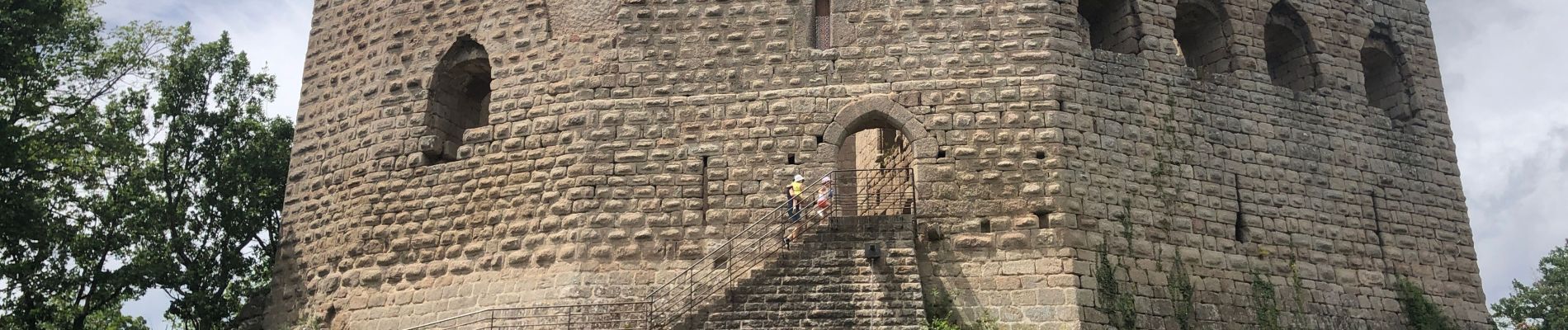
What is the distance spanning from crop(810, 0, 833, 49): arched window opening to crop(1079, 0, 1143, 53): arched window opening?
2886 mm

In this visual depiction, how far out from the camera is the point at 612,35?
1391cm

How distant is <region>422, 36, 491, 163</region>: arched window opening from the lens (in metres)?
14.6

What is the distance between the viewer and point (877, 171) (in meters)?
13.8

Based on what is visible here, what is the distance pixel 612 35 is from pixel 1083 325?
5.52 m

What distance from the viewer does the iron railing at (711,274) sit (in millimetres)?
12164

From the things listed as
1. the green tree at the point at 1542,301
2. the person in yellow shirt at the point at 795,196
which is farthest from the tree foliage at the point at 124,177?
the green tree at the point at 1542,301

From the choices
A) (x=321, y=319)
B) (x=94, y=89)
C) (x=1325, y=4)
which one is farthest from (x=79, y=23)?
(x=1325, y=4)

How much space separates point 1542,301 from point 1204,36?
11.9m

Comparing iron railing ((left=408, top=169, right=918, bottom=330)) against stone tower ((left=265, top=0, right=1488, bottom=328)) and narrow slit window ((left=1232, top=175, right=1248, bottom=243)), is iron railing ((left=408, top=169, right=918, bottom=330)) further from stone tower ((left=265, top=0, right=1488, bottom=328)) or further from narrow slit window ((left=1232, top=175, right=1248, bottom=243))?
narrow slit window ((left=1232, top=175, right=1248, bottom=243))

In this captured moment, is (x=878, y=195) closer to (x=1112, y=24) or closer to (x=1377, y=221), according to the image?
(x=1112, y=24)

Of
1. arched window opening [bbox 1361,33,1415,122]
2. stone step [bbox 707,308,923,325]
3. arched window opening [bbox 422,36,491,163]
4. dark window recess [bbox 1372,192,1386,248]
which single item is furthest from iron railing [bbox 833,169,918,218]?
arched window opening [bbox 1361,33,1415,122]

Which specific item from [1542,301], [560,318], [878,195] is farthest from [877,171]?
[1542,301]

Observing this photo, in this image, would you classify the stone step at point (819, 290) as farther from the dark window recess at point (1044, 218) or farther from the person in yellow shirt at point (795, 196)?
the dark window recess at point (1044, 218)

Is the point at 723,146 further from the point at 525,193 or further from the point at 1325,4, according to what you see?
the point at 1325,4
